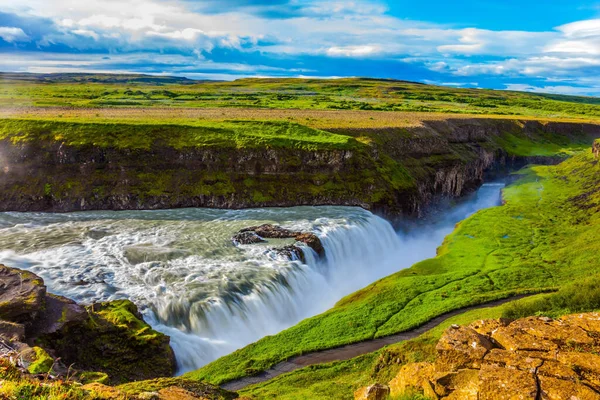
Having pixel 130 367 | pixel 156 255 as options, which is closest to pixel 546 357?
pixel 130 367

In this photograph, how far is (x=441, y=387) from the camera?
546 inches

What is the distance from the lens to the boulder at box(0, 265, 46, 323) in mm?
22609

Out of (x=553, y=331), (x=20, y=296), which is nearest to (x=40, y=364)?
(x=20, y=296)

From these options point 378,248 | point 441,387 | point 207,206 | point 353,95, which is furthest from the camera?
point 353,95

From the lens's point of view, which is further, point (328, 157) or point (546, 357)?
point (328, 157)

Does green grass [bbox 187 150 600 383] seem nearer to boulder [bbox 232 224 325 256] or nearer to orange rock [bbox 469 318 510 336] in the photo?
boulder [bbox 232 224 325 256]

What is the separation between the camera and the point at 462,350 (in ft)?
49.5

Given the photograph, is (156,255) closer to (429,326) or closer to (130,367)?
(130,367)

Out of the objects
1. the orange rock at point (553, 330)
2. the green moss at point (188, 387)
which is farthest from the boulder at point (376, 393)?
the orange rock at point (553, 330)

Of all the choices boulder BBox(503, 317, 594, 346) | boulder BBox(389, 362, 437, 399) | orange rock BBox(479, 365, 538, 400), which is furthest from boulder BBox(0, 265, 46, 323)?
boulder BBox(503, 317, 594, 346)

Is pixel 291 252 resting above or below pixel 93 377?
below

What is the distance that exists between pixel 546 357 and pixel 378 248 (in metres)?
37.0

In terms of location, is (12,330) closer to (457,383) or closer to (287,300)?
(287,300)

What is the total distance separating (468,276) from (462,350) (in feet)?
82.1
